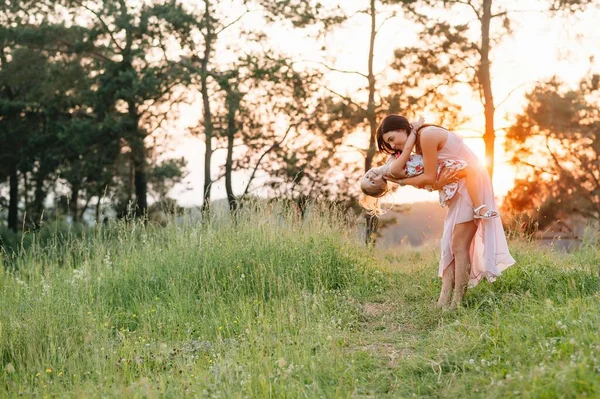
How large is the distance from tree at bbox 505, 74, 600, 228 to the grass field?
11020mm

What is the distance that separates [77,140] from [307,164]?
7.20 metres

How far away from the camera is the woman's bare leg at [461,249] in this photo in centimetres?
621

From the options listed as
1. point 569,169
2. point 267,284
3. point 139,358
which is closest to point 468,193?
point 267,284

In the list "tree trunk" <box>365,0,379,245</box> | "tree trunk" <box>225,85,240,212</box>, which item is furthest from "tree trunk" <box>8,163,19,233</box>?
"tree trunk" <box>365,0,379,245</box>

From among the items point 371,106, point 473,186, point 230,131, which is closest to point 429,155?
point 473,186

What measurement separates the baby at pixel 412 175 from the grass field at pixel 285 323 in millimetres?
955

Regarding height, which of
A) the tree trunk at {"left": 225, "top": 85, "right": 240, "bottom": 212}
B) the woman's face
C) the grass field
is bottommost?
the grass field

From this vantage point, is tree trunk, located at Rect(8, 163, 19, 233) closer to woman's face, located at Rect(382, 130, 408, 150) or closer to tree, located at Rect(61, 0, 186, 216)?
tree, located at Rect(61, 0, 186, 216)

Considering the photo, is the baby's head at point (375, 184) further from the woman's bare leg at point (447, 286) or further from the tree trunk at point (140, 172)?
the tree trunk at point (140, 172)

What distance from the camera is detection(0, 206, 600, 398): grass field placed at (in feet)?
14.8

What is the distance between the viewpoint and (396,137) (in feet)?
19.9

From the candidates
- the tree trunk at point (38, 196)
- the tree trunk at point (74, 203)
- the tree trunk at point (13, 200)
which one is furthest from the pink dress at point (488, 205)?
the tree trunk at point (13, 200)

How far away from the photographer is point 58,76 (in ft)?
74.3

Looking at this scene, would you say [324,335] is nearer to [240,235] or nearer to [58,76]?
[240,235]
